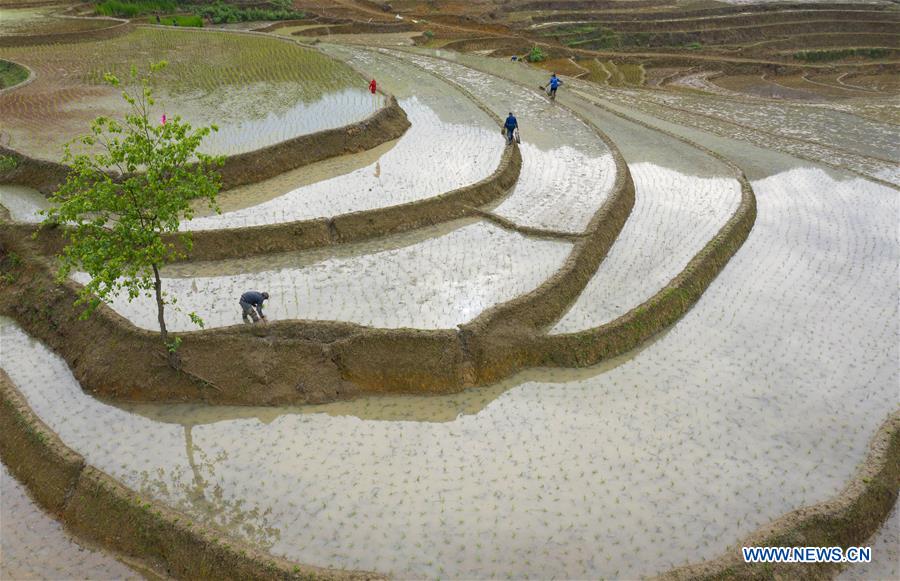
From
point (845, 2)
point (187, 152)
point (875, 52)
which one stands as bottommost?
point (187, 152)

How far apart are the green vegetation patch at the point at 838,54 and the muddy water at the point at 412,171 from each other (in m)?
28.3

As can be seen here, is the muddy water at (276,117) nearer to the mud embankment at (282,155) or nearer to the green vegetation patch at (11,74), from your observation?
the mud embankment at (282,155)

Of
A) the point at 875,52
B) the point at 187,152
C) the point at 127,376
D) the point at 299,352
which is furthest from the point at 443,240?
the point at 875,52

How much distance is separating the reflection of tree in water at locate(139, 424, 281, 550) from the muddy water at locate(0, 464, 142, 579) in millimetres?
988

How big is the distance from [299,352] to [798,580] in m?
7.86

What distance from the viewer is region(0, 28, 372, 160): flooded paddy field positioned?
16.3 meters

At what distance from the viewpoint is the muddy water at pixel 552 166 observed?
13.9 meters

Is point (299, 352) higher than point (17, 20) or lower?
lower

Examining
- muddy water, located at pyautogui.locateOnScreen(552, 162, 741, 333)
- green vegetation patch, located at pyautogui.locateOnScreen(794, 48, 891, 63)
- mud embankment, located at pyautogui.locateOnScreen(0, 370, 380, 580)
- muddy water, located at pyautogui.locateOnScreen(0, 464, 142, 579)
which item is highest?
green vegetation patch, located at pyautogui.locateOnScreen(794, 48, 891, 63)

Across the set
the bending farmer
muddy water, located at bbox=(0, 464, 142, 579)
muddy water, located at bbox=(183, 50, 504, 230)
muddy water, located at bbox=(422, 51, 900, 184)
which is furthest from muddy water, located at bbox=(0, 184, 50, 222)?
muddy water, located at bbox=(422, 51, 900, 184)

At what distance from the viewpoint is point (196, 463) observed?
327 inches

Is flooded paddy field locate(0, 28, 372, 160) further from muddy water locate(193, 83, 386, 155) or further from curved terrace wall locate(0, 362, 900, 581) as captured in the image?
curved terrace wall locate(0, 362, 900, 581)

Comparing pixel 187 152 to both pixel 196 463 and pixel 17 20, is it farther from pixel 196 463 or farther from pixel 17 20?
pixel 17 20

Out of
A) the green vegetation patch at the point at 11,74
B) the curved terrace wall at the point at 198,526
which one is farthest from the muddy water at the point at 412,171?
the green vegetation patch at the point at 11,74
